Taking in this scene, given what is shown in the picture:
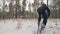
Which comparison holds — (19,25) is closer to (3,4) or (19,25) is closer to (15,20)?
(15,20)

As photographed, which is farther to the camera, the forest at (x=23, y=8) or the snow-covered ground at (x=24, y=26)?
the forest at (x=23, y=8)

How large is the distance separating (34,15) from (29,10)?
379 millimetres

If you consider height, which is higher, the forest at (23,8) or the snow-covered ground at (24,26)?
the forest at (23,8)

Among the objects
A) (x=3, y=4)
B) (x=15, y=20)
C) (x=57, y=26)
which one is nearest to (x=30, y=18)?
(x=15, y=20)

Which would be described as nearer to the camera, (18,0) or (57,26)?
(57,26)

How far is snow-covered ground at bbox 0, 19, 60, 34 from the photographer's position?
15.6ft

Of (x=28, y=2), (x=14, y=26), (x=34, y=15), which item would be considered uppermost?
(x=28, y=2)

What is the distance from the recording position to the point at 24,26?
5098 mm

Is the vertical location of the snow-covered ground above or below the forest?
below

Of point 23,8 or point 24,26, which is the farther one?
point 23,8

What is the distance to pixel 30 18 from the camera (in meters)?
5.21

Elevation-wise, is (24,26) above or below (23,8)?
below

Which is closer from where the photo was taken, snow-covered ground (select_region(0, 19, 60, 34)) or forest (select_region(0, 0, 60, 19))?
snow-covered ground (select_region(0, 19, 60, 34))

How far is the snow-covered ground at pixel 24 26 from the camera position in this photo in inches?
187
